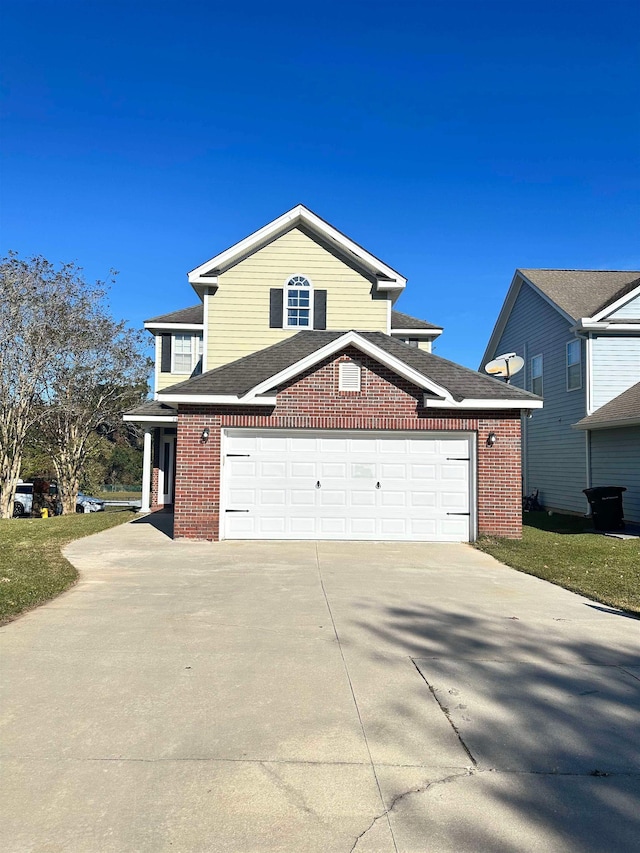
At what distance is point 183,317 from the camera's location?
19.6 metres

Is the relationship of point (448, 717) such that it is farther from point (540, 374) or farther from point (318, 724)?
point (540, 374)

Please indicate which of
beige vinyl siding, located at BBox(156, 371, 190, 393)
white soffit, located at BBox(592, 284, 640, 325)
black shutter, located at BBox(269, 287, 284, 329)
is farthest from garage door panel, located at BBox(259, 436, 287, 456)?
white soffit, located at BBox(592, 284, 640, 325)

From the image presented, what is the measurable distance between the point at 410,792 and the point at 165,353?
17659mm

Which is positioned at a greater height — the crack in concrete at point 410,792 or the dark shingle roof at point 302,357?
the dark shingle roof at point 302,357

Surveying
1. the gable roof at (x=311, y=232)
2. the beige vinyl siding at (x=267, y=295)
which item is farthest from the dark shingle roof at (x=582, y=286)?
the beige vinyl siding at (x=267, y=295)

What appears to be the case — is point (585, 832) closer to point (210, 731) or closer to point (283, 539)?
point (210, 731)

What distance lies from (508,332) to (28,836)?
23.4 metres

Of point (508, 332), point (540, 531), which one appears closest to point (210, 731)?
point (540, 531)

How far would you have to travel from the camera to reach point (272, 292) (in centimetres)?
1538

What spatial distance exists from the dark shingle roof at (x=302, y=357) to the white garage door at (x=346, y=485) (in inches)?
38.1

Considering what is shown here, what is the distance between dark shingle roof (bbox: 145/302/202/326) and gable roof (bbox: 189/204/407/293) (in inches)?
149

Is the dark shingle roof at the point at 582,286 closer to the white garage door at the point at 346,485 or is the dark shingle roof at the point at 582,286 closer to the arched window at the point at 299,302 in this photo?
the arched window at the point at 299,302

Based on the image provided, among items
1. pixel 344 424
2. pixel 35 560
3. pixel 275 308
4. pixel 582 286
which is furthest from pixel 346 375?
pixel 582 286

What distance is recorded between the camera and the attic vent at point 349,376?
11789 millimetres
